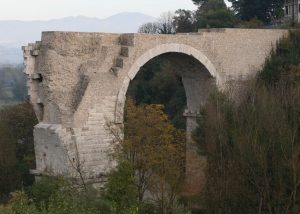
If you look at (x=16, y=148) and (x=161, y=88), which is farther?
(x=161, y=88)

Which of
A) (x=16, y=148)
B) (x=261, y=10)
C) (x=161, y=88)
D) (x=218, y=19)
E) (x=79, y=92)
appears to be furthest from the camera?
(x=261, y=10)

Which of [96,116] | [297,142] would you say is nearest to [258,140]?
[297,142]

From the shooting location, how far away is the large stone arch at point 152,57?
16.3 meters

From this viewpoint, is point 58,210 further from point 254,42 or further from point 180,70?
point 254,42

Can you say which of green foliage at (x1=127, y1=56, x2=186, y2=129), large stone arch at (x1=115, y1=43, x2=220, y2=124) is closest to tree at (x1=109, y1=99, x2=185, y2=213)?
large stone arch at (x1=115, y1=43, x2=220, y2=124)

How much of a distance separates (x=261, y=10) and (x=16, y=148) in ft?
55.8

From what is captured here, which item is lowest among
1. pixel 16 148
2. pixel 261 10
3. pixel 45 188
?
pixel 16 148

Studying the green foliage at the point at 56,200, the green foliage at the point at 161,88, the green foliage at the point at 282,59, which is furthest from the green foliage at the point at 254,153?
the green foliage at the point at 161,88

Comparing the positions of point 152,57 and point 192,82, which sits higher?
point 152,57

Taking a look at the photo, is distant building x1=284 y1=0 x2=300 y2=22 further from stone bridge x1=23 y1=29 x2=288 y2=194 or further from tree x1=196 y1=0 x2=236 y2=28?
stone bridge x1=23 y1=29 x2=288 y2=194

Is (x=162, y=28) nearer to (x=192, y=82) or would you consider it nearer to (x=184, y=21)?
(x=184, y=21)

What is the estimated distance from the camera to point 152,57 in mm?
17531

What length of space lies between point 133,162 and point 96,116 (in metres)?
1.53

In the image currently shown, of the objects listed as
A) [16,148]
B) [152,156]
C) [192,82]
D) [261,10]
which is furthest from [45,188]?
[261,10]
